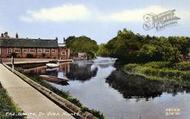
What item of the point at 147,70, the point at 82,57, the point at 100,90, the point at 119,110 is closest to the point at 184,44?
the point at 147,70

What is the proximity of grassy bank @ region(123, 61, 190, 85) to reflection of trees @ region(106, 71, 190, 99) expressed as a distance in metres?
0.92

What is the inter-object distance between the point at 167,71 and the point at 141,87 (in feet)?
12.9

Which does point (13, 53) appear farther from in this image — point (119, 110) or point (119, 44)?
point (119, 44)

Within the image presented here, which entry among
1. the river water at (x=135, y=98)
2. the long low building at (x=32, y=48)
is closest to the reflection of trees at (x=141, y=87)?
the river water at (x=135, y=98)

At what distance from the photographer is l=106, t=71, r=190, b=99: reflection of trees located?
112 feet

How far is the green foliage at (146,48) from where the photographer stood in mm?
46438

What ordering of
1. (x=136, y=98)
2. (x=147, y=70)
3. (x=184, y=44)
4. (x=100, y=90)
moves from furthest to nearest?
(x=184, y=44) < (x=147, y=70) < (x=100, y=90) < (x=136, y=98)

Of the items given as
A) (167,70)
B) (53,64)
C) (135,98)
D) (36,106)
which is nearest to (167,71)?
(167,70)

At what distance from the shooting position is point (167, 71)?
134 feet

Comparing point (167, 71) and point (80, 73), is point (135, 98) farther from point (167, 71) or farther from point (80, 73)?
point (80, 73)

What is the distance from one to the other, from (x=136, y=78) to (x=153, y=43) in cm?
864

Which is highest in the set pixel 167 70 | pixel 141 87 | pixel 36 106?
pixel 167 70

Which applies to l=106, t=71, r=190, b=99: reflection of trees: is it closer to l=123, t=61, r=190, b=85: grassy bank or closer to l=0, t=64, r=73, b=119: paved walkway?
l=123, t=61, r=190, b=85: grassy bank

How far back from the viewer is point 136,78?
45188 mm
